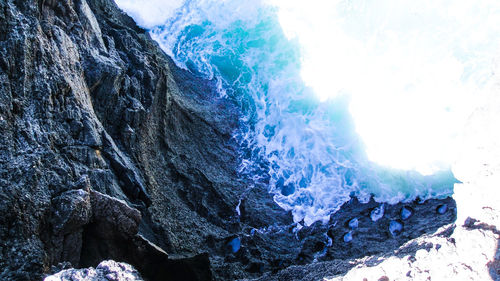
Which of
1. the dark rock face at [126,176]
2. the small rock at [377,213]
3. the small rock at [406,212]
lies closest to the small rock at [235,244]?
the dark rock face at [126,176]

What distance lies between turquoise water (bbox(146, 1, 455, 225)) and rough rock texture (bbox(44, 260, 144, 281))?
5.70m

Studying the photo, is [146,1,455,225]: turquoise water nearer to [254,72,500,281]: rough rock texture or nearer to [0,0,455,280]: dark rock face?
[0,0,455,280]: dark rock face

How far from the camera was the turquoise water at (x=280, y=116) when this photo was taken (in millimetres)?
9664

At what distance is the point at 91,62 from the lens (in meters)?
6.74

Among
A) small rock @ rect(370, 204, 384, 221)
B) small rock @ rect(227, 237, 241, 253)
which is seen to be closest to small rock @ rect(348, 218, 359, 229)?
small rock @ rect(370, 204, 384, 221)

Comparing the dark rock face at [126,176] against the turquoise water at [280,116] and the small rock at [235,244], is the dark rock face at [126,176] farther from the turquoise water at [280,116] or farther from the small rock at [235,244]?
the turquoise water at [280,116]

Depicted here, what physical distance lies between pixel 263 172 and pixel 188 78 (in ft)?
12.6

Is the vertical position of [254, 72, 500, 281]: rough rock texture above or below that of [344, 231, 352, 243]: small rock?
below

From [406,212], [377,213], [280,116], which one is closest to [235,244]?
[377,213]

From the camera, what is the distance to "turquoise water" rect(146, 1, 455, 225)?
966cm

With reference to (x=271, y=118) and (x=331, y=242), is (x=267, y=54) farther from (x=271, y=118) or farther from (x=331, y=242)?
(x=331, y=242)

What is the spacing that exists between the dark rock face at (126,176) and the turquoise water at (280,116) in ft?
1.82

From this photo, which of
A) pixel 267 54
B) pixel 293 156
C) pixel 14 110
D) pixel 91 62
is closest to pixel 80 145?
pixel 14 110

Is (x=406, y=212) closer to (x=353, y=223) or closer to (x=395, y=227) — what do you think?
(x=395, y=227)
